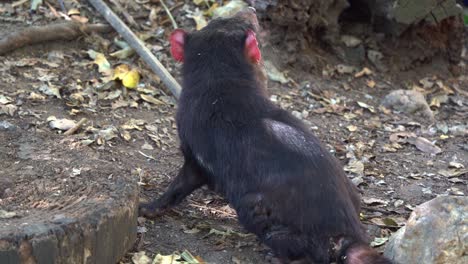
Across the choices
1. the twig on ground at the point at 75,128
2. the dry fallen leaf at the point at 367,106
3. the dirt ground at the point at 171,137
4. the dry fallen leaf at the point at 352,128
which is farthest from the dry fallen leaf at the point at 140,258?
the dry fallen leaf at the point at 367,106

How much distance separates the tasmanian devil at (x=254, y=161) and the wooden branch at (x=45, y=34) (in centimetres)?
213

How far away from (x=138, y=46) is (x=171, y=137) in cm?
107

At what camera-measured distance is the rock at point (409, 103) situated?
23.1 feet

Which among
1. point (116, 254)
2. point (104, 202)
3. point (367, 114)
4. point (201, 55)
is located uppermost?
point (201, 55)

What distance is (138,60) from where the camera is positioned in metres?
6.81

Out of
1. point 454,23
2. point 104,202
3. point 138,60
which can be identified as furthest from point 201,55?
point 454,23

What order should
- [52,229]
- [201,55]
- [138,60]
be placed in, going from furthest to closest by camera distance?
[138,60] < [201,55] < [52,229]

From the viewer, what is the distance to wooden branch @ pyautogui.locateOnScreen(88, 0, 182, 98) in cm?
626

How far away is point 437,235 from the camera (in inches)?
155

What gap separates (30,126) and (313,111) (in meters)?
2.53

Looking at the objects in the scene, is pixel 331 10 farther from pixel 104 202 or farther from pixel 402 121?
pixel 104 202

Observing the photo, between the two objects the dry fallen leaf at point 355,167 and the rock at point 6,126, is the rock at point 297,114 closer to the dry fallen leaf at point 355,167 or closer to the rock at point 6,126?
the dry fallen leaf at point 355,167

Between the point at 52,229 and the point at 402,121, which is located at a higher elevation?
the point at 52,229

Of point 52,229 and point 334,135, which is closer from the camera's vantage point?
point 52,229
